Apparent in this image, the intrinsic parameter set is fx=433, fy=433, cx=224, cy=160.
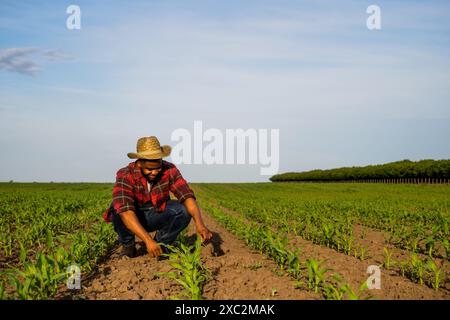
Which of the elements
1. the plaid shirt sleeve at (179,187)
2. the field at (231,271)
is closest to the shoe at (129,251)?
the field at (231,271)

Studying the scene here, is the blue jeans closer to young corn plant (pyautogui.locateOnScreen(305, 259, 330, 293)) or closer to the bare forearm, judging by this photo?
the bare forearm

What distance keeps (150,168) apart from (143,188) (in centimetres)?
48

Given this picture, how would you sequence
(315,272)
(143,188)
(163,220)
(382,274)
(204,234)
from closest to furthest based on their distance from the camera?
(315,272) < (382,274) < (204,234) < (143,188) < (163,220)

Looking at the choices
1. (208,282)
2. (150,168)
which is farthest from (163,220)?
(208,282)

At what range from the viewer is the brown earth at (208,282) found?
415 cm

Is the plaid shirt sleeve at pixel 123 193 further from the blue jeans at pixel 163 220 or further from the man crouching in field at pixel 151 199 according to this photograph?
the blue jeans at pixel 163 220

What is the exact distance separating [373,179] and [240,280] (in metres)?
58.7

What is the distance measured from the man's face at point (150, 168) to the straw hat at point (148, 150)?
10cm

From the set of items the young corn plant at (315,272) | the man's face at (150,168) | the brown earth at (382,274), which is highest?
the man's face at (150,168)

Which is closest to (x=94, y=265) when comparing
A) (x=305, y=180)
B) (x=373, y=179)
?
(x=373, y=179)

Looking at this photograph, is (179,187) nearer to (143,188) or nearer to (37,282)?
(143,188)

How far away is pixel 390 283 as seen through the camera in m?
4.68

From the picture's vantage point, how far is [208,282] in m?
4.62
